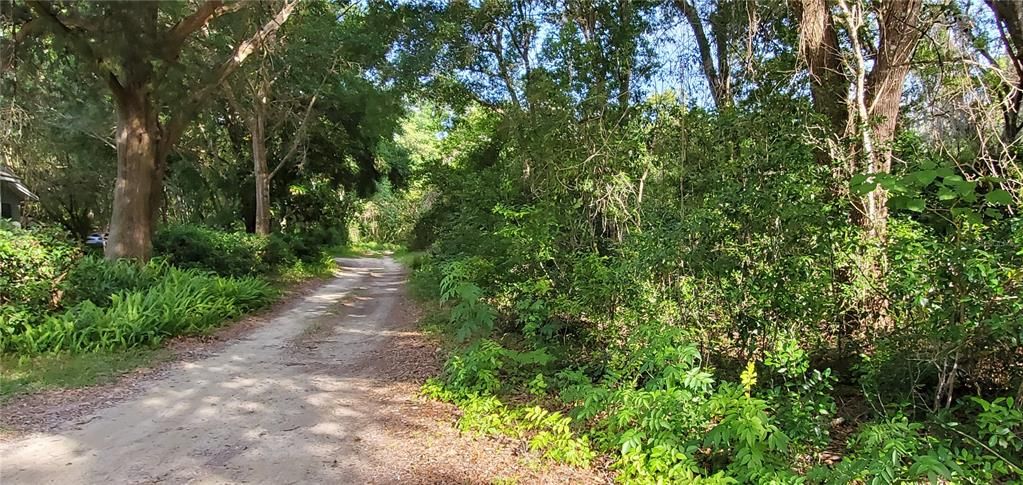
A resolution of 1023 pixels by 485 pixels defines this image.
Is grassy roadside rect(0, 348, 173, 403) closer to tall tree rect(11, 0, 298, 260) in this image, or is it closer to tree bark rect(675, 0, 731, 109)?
tall tree rect(11, 0, 298, 260)

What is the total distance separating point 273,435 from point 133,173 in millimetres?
9527

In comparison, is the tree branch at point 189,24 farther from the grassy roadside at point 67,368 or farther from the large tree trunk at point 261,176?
the large tree trunk at point 261,176

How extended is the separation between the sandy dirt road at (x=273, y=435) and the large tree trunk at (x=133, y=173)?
5549 mm

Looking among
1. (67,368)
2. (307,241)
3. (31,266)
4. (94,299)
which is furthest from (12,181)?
(67,368)

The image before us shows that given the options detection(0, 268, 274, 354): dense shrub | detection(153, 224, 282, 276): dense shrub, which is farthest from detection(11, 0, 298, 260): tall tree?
detection(0, 268, 274, 354): dense shrub

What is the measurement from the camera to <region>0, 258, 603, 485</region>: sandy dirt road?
160 inches

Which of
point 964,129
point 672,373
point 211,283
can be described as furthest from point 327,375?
point 964,129

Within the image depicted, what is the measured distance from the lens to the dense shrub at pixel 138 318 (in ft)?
24.0

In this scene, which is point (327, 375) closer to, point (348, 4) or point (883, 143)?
point (883, 143)

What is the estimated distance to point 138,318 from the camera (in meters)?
8.07

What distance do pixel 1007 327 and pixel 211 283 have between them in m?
11.6

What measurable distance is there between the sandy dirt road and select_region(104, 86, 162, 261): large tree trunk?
18.2 feet

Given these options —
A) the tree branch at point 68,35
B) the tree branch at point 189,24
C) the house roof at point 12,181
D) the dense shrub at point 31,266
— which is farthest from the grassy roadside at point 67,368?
the house roof at point 12,181

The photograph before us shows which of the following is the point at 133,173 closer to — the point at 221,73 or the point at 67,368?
the point at 221,73
